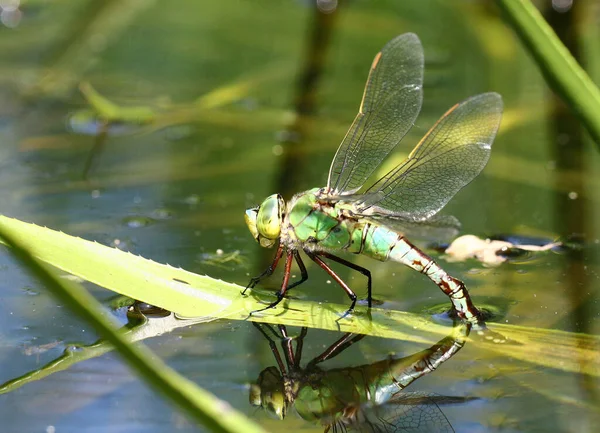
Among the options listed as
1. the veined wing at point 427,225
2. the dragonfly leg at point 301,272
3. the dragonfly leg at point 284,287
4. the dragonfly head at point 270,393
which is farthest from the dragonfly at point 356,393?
the veined wing at point 427,225

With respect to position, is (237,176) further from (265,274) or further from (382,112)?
(265,274)

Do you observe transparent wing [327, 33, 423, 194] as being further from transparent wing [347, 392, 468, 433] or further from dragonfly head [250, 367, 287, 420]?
transparent wing [347, 392, 468, 433]

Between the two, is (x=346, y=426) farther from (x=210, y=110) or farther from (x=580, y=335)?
(x=210, y=110)

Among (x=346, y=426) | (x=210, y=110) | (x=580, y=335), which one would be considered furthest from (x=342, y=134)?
(x=346, y=426)

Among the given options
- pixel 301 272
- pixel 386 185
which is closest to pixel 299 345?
pixel 301 272

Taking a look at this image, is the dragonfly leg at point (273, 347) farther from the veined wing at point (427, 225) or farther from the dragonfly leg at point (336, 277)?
the veined wing at point (427, 225)

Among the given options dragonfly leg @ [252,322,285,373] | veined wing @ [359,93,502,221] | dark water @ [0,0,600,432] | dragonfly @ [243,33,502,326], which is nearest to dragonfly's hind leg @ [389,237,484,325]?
dragonfly @ [243,33,502,326]
